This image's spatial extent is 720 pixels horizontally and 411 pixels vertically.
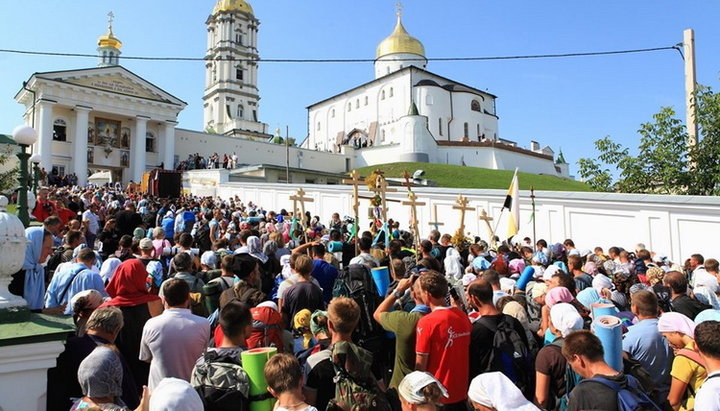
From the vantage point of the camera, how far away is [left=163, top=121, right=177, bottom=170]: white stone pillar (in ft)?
147

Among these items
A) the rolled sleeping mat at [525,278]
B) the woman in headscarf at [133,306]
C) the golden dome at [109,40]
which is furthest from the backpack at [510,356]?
the golden dome at [109,40]

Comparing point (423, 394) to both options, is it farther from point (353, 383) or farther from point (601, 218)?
point (601, 218)

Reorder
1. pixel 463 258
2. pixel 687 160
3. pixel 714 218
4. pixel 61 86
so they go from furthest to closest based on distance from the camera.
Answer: pixel 61 86 < pixel 687 160 < pixel 714 218 < pixel 463 258

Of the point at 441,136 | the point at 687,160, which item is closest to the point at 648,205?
the point at 687,160

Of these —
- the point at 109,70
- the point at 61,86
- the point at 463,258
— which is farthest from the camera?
the point at 109,70

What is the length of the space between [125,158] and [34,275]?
43319 millimetres

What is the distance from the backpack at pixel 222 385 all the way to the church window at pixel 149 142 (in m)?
46.6

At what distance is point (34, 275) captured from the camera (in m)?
4.66

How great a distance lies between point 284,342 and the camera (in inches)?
159

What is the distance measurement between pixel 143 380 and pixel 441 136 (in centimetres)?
6532

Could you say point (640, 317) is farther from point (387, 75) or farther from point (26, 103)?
point (387, 75)

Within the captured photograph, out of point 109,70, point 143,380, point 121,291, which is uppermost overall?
point 109,70

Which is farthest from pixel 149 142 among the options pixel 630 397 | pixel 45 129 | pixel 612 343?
pixel 630 397

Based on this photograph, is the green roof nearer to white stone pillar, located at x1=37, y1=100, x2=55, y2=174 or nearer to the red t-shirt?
white stone pillar, located at x1=37, y1=100, x2=55, y2=174
